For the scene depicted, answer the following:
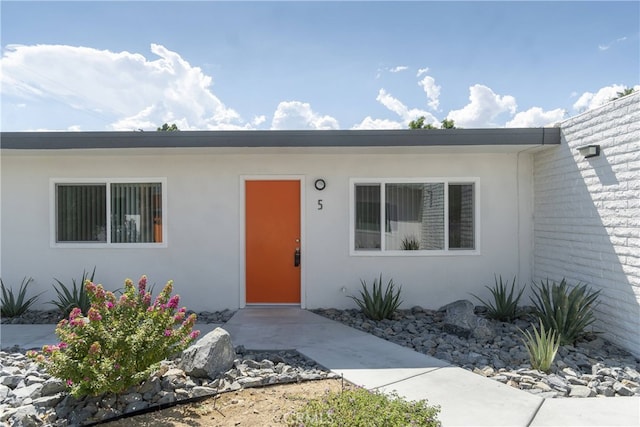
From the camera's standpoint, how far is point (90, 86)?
9906 mm

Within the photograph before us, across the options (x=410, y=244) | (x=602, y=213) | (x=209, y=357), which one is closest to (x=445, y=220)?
→ (x=410, y=244)

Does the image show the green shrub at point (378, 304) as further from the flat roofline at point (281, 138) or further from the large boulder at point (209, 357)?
the large boulder at point (209, 357)

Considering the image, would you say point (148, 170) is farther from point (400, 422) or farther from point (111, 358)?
point (400, 422)

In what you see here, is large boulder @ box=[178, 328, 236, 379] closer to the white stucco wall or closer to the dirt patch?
the dirt patch

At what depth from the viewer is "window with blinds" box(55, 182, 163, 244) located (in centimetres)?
733

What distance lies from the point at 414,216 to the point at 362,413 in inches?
192

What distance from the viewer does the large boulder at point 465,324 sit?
5618 millimetres

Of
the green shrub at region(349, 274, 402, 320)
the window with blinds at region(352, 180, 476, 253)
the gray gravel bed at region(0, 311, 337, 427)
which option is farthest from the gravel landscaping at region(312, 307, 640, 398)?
the gray gravel bed at region(0, 311, 337, 427)

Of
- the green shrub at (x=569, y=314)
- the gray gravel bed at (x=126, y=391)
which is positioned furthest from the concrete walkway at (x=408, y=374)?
the green shrub at (x=569, y=314)

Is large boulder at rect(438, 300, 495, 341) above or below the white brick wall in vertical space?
below

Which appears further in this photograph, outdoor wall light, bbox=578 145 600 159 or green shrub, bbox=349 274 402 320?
green shrub, bbox=349 274 402 320

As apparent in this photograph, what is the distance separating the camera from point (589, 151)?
18.4ft

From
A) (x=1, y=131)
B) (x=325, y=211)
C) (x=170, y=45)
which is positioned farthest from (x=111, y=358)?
(x=170, y=45)

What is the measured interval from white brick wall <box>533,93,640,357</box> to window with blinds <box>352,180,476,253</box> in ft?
4.46
